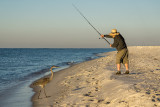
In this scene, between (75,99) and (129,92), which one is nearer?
(129,92)

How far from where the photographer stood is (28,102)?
673 centimetres

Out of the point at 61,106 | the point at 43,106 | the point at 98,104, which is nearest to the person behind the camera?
the point at 98,104

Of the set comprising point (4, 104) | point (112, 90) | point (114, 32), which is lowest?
point (4, 104)

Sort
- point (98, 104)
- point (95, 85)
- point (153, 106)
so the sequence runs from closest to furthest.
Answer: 1. point (153, 106)
2. point (98, 104)
3. point (95, 85)

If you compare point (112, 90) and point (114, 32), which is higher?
point (114, 32)

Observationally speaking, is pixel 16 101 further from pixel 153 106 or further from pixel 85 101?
pixel 153 106

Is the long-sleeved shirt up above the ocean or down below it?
above

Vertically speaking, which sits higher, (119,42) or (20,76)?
(119,42)

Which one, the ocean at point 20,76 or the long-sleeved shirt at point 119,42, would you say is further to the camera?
the long-sleeved shirt at point 119,42

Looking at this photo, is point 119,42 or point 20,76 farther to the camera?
point 20,76

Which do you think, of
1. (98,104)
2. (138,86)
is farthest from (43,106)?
(138,86)

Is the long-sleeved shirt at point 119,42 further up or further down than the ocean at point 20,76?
further up

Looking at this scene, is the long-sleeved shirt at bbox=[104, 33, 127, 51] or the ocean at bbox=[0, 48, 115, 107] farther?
the long-sleeved shirt at bbox=[104, 33, 127, 51]

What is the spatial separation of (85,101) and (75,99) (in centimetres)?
50
